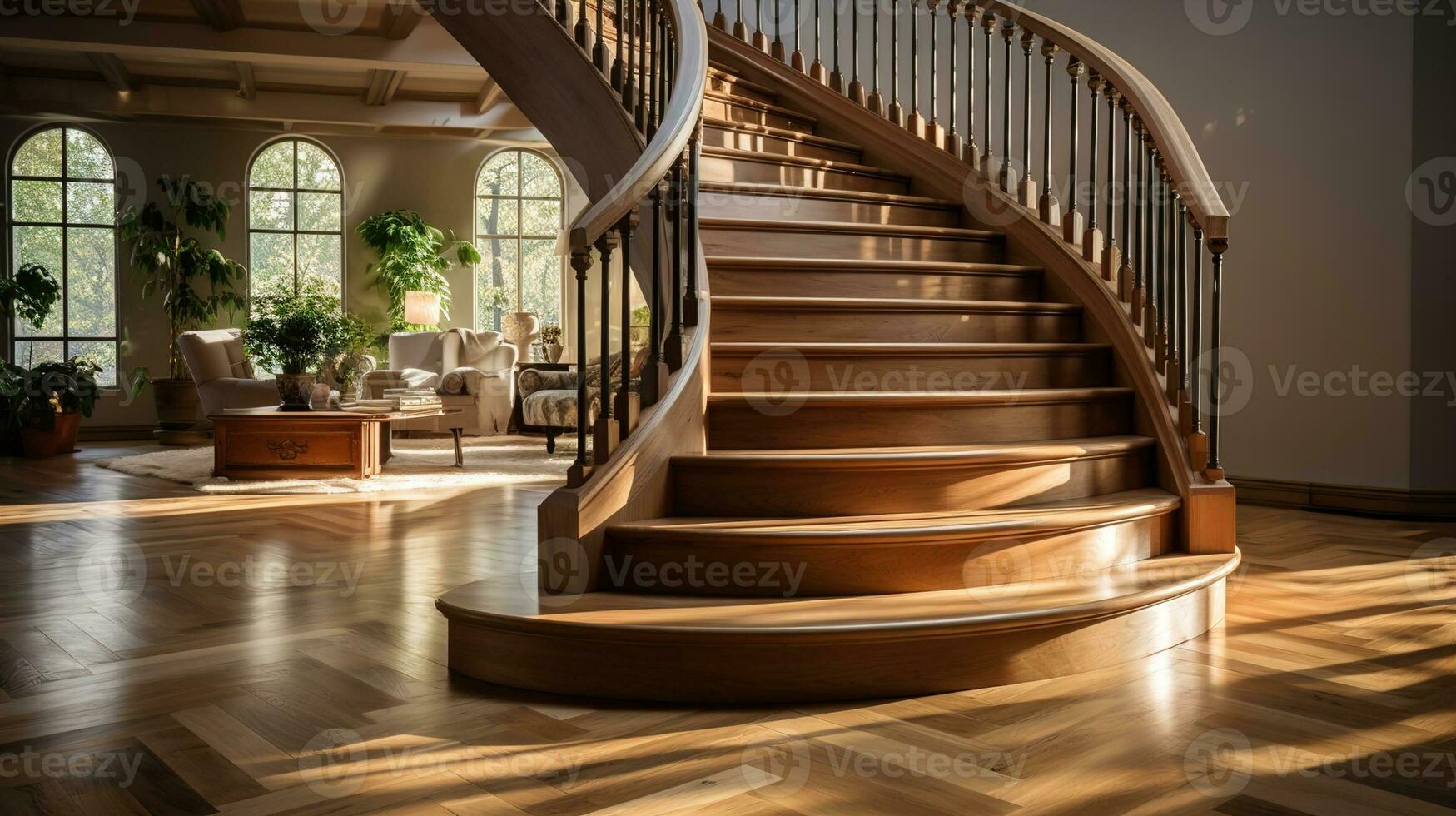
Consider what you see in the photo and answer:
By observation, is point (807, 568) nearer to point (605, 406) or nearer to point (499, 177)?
point (605, 406)

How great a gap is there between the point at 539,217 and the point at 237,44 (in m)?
4.01

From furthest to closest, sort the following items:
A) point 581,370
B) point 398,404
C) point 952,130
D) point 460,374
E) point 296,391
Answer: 1. point 460,374
2. point 398,404
3. point 296,391
4. point 952,130
5. point 581,370

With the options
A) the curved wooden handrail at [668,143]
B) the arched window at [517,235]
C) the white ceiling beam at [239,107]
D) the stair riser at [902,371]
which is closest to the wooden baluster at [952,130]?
the stair riser at [902,371]

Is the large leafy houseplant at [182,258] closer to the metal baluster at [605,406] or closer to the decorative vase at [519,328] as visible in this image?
the decorative vase at [519,328]

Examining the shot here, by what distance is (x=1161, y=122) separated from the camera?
350 cm

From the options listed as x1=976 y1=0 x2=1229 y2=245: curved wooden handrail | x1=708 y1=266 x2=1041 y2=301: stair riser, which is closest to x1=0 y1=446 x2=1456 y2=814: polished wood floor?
x1=976 y1=0 x2=1229 y2=245: curved wooden handrail

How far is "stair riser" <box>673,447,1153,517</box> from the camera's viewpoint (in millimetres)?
2795

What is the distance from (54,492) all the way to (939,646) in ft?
17.0

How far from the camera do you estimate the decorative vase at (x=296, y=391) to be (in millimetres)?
6371

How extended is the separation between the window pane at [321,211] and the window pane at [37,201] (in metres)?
2.12

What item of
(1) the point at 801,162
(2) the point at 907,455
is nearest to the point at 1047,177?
(1) the point at 801,162

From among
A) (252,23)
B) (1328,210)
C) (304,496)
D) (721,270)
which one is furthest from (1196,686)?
(252,23)

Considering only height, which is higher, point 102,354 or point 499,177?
point 499,177

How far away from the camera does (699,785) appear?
1801 mm
